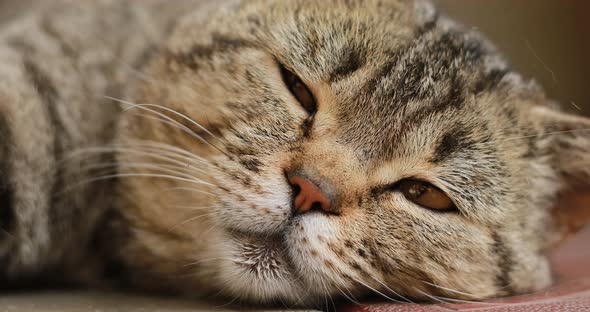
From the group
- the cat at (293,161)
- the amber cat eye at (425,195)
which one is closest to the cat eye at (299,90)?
the cat at (293,161)

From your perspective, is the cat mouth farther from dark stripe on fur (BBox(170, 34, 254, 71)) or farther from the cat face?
dark stripe on fur (BBox(170, 34, 254, 71))

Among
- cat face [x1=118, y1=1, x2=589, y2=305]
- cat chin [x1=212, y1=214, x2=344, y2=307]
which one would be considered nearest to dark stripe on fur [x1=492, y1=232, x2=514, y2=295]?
cat face [x1=118, y1=1, x2=589, y2=305]

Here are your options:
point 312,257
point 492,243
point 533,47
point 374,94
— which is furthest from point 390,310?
point 533,47

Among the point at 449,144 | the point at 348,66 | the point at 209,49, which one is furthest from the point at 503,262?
the point at 209,49

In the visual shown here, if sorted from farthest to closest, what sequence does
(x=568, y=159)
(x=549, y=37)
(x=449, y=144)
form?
1. (x=568, y=159)
2. (x=449, y=144)
3. (x=549, y=37)

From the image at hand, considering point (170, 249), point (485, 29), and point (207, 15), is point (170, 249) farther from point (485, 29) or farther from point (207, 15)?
point (485, 29)

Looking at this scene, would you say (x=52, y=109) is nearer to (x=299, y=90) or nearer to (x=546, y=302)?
(x=299, y=90)
